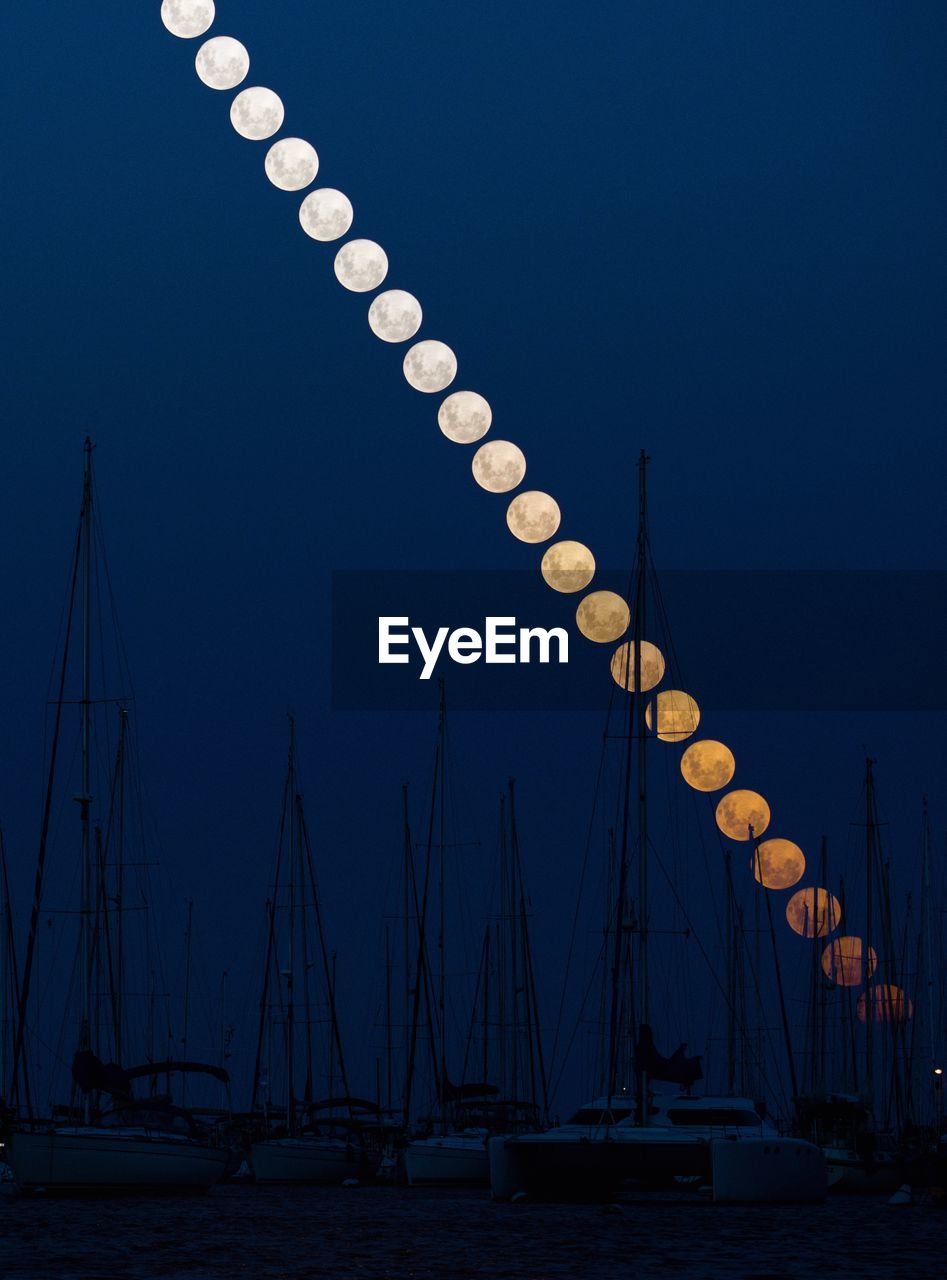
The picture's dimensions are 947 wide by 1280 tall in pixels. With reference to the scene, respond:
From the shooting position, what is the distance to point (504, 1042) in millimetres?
64812

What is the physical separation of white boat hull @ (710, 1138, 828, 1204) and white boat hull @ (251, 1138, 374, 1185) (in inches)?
966

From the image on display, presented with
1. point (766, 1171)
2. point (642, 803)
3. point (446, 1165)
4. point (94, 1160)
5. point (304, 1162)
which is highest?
A: point (642, 803)

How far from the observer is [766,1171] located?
113 ft

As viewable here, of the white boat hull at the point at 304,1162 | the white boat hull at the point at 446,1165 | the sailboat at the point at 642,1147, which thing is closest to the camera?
the sailboat at the point at 642,1147

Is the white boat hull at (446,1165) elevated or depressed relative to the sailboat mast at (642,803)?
depressed

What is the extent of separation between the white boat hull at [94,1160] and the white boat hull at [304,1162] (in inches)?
→ 685

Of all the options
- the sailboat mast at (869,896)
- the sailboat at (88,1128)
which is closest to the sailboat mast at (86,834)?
the sailboat at (88,1128)

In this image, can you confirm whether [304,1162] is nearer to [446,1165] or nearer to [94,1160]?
[446,1165]

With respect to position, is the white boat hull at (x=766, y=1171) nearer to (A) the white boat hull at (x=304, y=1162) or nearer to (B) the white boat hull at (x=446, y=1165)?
(B) the white boat hull at (x=446, y=1165)

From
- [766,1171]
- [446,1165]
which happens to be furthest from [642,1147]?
[446,1165]

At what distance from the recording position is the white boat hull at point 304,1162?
189ft

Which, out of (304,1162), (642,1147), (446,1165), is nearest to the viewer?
(642,1147)

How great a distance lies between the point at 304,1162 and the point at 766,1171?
25847 mm

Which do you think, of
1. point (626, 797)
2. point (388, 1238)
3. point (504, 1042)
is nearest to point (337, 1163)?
Result: point (504, 1042)
